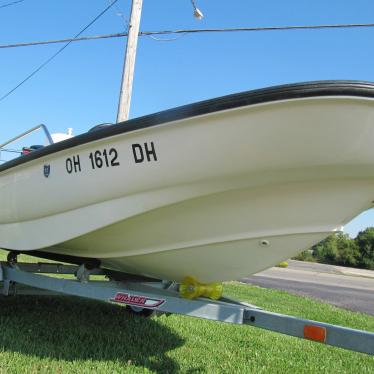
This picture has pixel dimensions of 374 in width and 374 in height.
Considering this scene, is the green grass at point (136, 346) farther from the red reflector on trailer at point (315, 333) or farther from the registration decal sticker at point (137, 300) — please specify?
the red reflector on trailer at point (315, 333)

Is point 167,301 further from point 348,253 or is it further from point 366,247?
point 366,247

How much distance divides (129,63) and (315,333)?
25.3ft

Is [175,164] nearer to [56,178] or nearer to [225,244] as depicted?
[225,244]

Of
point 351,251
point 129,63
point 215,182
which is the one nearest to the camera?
point 215,182

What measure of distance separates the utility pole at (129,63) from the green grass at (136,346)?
4.74 metres

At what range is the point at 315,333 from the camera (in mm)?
2783

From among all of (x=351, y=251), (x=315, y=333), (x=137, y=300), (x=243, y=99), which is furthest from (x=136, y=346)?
(x=351, y=251)

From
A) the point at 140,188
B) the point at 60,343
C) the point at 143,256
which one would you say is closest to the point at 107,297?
the point at 143,256

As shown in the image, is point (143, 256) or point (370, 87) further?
point (143, 256)

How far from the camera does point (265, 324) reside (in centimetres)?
299

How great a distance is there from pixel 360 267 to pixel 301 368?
3154 cm

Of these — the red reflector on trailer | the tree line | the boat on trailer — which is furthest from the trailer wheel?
the tree line

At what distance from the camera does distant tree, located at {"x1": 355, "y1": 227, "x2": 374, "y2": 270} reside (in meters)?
32.5

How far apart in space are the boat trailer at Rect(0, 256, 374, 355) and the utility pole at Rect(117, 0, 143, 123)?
4959mm
